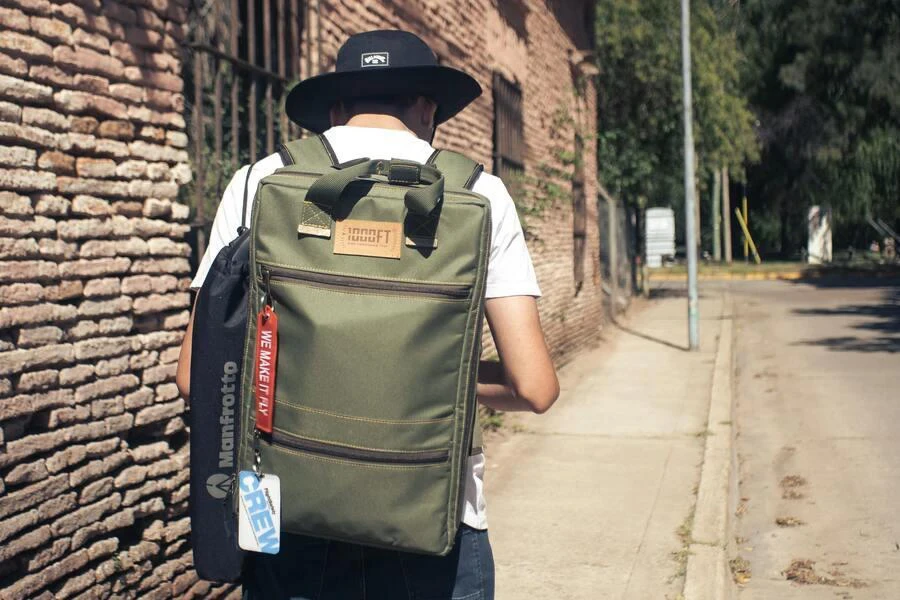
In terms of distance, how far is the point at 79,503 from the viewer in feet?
12.1

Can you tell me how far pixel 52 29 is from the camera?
142 inches

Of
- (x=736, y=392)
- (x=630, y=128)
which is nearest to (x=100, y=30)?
(x=736, y=392)

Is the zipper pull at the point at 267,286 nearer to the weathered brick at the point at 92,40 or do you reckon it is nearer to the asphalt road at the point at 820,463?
the weathered brick at the point at 92,40

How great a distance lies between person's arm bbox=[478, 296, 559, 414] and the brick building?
82.0 inches

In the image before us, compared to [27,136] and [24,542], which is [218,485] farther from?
[27,136]

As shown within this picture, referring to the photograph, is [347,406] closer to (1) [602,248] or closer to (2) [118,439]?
(2) [118,439]

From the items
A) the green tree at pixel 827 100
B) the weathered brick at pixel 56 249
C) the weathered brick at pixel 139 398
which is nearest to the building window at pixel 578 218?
the weathered brick at pixel 139 398

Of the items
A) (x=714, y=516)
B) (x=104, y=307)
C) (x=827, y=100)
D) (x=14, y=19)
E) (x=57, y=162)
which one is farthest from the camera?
(x=827, y=100)

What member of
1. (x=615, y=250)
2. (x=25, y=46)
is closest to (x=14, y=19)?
(x=25, y=46)

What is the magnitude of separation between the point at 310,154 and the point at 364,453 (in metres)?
0.53

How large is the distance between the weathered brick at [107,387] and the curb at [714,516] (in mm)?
2469

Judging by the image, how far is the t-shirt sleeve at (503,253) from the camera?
182 cm

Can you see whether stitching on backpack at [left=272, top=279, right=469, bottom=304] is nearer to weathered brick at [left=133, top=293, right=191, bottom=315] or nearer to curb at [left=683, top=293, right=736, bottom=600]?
weathered brick at [left=133, top=293, right=191, bottom=315]

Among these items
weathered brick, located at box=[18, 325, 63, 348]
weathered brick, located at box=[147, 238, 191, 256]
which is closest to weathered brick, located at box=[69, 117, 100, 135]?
weathered brick, located at box=[147, 238, 191, 256]
